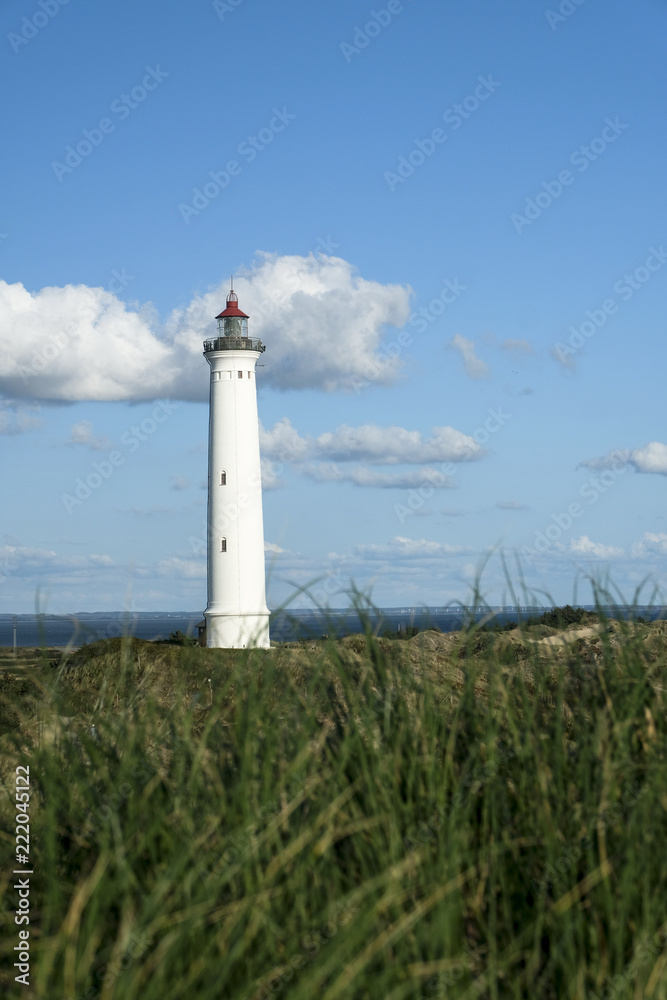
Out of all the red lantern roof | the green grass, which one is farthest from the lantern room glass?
the green grass

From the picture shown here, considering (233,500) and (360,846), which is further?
(233,500)

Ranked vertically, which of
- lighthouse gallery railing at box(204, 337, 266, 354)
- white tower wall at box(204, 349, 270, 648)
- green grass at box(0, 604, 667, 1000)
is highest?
lighthouse gallery railing at box(204, 337, 266, 354)

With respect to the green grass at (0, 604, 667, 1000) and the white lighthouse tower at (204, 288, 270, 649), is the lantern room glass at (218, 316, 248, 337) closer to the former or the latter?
the white lighthouse tower at (204, 288, 270, 649)

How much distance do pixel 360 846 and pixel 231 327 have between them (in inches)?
1206

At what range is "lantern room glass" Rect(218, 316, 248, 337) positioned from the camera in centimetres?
3297

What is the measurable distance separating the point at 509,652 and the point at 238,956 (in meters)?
2.23

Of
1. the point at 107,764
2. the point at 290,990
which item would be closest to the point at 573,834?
the point at 290,990

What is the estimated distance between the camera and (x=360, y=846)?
3326 millimetres

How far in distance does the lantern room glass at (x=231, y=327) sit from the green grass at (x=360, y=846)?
29.2 meters

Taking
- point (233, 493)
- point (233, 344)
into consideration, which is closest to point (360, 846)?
point (233, 493)

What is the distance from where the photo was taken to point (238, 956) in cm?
280

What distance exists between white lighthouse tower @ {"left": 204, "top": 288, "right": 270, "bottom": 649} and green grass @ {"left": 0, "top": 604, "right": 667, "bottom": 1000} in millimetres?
26806

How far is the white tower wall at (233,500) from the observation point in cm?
3117

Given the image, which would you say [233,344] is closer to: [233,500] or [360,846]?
[233,500]
